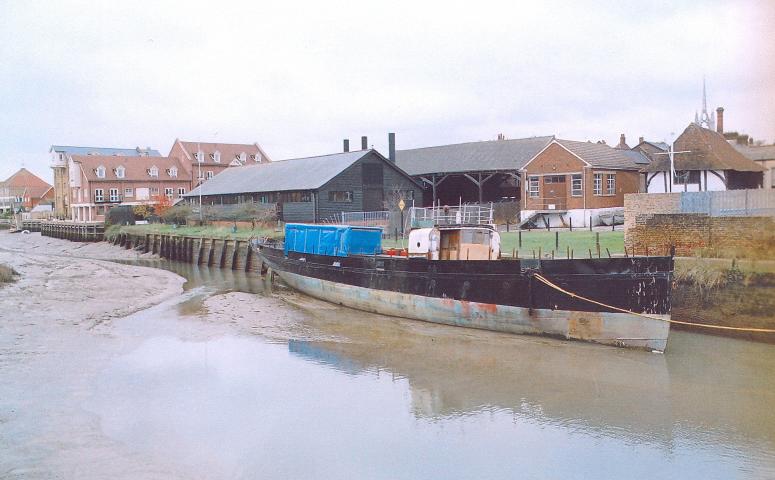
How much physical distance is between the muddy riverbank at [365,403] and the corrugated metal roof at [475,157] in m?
28.1

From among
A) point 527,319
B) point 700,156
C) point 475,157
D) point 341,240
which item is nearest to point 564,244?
point 527,319

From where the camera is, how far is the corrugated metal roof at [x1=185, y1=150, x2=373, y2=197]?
4538cm

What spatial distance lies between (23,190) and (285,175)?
104730mm

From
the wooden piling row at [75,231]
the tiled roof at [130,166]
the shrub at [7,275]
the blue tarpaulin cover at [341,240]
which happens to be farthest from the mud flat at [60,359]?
the tiled roof at [130,166]

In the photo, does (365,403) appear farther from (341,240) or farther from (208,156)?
(208,156)

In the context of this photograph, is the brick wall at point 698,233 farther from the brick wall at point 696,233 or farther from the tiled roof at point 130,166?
the tiled roof at point 130,166

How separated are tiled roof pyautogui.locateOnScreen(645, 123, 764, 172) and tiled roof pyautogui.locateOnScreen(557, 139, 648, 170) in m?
7.10

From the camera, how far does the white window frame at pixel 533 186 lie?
139 feet

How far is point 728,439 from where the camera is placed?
39.2 ft

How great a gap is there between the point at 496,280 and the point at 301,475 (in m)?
10.7

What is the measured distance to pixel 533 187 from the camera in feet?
140

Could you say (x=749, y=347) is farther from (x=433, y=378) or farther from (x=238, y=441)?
(x=238, y=441)

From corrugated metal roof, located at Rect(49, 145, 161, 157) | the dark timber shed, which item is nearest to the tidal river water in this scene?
the dark timber shed

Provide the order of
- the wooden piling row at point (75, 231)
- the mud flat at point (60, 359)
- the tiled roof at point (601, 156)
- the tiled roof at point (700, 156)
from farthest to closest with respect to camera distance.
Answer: the wooden piling row at point (75, 231)
the tiled roof at point (601, 156)
the tiled roof at point (700, 156)
the mud flat at point (60, 359)
